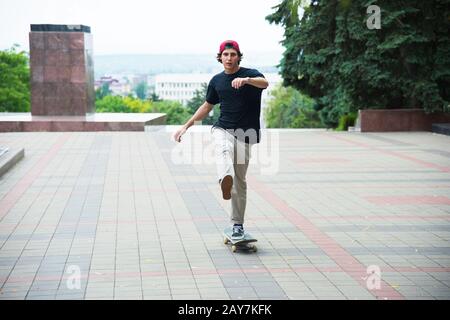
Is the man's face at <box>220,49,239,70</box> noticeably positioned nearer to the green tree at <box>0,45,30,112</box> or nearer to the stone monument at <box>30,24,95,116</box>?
the stone monument at <box>30,24,95,116</box>

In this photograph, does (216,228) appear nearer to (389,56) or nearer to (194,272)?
(194,272)

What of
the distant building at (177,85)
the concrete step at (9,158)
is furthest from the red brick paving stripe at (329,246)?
the distant building at (177,85)

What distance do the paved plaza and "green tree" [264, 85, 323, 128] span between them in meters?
49.0

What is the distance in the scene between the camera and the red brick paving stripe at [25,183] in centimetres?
898

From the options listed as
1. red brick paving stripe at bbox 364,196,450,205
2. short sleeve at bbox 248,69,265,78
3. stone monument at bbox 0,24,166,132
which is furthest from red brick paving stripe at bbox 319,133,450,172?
stone monument at bbox 0,24,166,132

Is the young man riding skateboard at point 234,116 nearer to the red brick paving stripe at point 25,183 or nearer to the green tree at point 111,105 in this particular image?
the red brick paving stripe at point 25,183

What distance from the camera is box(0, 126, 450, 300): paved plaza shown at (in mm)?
5406

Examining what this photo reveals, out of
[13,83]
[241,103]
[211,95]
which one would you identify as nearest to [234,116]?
[241,103]

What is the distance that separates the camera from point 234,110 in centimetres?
628

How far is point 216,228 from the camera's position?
7629mm

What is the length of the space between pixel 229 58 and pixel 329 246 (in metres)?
2.05

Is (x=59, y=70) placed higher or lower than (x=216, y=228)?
higher

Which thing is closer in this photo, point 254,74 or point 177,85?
point 254,74

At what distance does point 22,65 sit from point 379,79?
41124mm
